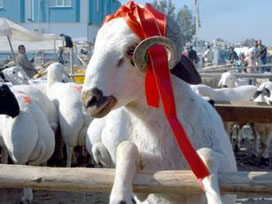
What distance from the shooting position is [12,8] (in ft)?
130

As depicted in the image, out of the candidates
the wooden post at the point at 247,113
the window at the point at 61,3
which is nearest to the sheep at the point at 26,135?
the wooden post at the point at 247,113

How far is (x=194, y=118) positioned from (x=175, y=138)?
6.8 inches

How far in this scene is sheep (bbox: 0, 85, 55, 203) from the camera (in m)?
6.04

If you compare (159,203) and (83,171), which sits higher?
(83,171)

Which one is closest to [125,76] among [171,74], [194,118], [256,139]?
[171,74]

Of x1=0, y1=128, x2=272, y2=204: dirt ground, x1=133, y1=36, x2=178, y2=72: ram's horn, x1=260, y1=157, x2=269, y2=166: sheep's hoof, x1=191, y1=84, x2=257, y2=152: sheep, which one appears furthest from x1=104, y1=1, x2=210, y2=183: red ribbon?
x1=260, y1=157, x2=269, y2=166: sheep's hoof

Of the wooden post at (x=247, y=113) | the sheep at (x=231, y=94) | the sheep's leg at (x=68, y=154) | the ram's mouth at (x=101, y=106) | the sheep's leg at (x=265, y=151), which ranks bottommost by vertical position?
the sheep's leg at (x=265, y=151)

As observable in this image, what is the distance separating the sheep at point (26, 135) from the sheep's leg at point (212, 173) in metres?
4.04

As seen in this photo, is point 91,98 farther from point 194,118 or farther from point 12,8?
point 12,8

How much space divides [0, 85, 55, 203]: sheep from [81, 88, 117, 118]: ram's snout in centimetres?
387

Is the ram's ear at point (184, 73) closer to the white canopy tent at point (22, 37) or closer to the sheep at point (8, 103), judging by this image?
the sheep at point (8, 103)

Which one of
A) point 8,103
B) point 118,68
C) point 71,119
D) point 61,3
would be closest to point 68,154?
point 71,119

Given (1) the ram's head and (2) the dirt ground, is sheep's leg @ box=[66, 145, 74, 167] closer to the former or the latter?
(2) the dirt ground

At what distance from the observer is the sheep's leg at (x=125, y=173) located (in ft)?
7.16
